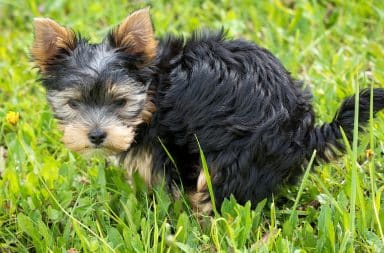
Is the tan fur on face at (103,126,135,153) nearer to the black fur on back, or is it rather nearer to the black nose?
the black nose

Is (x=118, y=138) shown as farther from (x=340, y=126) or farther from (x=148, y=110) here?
(x=340, y=126)

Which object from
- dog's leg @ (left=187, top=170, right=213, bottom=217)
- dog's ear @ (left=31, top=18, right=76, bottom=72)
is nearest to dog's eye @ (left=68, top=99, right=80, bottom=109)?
dog's ear @ (left=31, top=18, right=76, bottom=72)

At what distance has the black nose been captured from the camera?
410cm

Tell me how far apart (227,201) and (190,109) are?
1.98 feet

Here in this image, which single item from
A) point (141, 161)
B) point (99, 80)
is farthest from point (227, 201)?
point (99, 80)

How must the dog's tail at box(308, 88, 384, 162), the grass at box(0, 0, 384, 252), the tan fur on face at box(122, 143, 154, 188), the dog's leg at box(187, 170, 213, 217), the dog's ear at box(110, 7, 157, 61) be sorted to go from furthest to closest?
the tan fur on face at box(122, 143, 154, 188) < the dog's ear at box(110, 7, 157, 61) < the dog's leg at box(187, 170, 213, 217) < the dog's tail at box(308, 88, 384, 162) < the grass at box(0, 0, 384, 252)

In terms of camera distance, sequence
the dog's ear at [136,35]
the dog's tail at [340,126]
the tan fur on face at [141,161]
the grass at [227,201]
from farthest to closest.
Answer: the tan fur on face at [141,161] < the dog's ear at [136,35] < the dog's tail at [340,126] < the grass at [227,201]

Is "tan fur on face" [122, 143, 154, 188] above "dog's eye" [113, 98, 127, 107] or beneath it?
beneath

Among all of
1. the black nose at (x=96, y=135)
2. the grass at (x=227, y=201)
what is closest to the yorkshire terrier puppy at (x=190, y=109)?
the black nose at (x=96, y=135)

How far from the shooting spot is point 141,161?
14.7ft

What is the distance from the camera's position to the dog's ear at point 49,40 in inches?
166

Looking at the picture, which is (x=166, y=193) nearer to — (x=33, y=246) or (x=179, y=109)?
(x=179, y=109)

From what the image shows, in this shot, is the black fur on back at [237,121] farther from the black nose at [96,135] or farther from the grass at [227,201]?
the black nose at [96,135]

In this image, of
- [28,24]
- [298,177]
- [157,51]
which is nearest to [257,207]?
[298,177]
